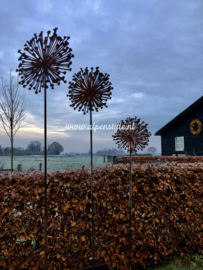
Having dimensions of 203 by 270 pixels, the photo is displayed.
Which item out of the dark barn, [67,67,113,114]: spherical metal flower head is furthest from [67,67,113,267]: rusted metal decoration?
the dark barn

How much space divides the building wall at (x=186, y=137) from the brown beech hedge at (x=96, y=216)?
571 inches

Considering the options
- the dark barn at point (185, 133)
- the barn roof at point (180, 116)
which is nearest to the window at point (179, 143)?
the dark barn at point (185, 133)

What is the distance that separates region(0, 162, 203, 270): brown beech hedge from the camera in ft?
8.79

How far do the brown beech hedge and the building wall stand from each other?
1449cm

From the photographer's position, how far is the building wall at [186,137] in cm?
1633

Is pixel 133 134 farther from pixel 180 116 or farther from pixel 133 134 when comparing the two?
pixel 180 116

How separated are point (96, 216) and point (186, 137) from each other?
1685 centimetres

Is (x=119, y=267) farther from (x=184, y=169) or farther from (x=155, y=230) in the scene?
(x=184, y=169)

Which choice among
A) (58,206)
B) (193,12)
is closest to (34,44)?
(58,206)

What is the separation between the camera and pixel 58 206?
2719 millimetres

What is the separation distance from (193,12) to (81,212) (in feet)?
28.4

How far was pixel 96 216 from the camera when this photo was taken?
9.41ft

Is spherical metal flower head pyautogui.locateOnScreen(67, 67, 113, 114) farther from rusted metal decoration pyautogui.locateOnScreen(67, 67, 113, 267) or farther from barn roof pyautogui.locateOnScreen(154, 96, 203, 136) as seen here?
barn roof pyautogui.locateOnScreen(154, 96, 203, 136)

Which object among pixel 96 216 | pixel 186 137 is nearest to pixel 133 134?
pixel 96 216
